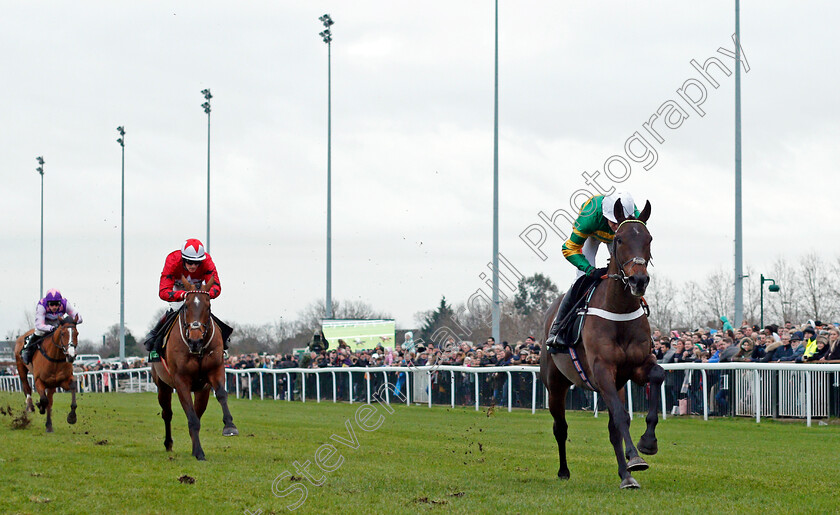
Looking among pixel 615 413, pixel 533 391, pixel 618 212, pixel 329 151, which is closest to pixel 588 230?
pixel 618 212

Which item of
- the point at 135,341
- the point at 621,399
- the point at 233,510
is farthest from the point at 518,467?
the point at 135,341

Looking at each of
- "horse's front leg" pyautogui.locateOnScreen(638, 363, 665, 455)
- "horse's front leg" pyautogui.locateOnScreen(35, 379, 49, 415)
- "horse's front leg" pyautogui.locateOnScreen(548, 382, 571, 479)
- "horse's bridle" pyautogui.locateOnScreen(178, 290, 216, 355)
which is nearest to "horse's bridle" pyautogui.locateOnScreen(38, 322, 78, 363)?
"horse's front leg" pyautogui.locateOnScreen(35, 379, 49, 415)

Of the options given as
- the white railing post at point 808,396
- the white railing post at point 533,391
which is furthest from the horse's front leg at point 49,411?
the white railing post at point 808,396

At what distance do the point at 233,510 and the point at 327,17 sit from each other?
35.4 meters

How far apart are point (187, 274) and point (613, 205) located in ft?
17.4

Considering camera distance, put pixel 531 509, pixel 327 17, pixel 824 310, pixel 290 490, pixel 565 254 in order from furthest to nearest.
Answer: pixel 824 310
pixel 327 17
pixel 565 254
pixel 290 490
pixel 531 509

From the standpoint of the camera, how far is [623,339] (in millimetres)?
8180

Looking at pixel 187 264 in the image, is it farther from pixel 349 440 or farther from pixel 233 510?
pixel 233 510

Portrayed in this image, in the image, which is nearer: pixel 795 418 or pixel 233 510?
pixel 233 510

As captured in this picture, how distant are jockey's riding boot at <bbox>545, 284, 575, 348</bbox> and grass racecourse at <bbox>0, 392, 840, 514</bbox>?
117 cm

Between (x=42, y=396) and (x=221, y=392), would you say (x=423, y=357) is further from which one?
(x=221, y=392)

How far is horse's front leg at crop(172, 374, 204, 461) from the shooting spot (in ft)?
34.5

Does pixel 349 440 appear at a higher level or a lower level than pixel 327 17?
lower

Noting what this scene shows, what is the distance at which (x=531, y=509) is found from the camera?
673 cm
